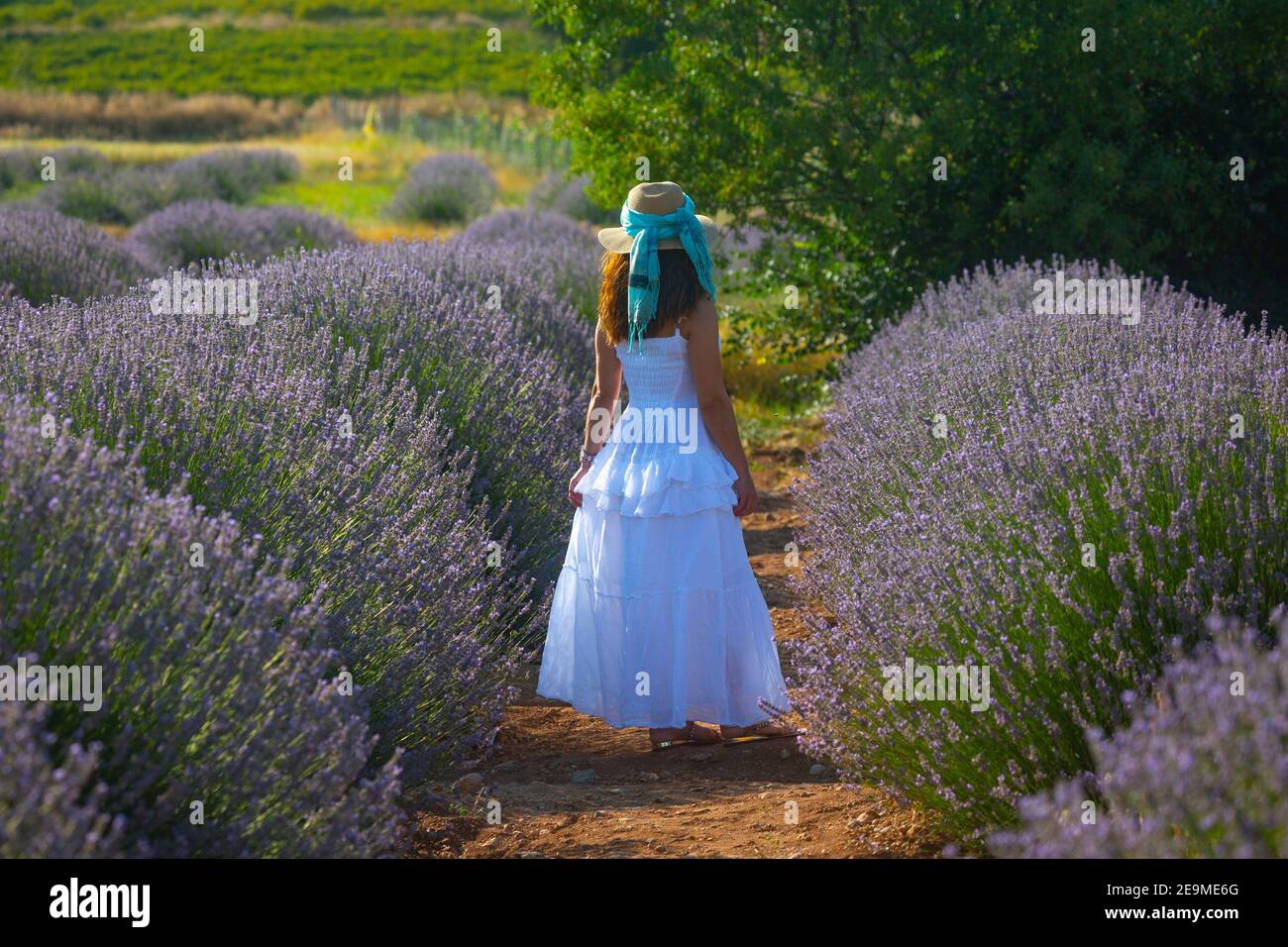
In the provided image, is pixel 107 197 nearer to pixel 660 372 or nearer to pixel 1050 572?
pixel 660 372

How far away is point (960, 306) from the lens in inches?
297

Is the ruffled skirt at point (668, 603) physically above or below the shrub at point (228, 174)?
below

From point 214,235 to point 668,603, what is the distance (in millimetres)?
10053

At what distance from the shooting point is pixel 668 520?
4.38m

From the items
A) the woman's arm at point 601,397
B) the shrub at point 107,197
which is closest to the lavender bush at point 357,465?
the woman's arm at point 601,397

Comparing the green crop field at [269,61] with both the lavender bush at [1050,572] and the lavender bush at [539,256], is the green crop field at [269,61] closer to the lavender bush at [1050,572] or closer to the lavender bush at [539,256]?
the lavender bush at [539,256]

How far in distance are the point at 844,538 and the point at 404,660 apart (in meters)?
1.75

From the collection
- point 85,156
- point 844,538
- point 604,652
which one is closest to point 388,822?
point 604,652

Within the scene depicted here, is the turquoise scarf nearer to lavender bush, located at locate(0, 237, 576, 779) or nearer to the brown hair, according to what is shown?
the brown hair
